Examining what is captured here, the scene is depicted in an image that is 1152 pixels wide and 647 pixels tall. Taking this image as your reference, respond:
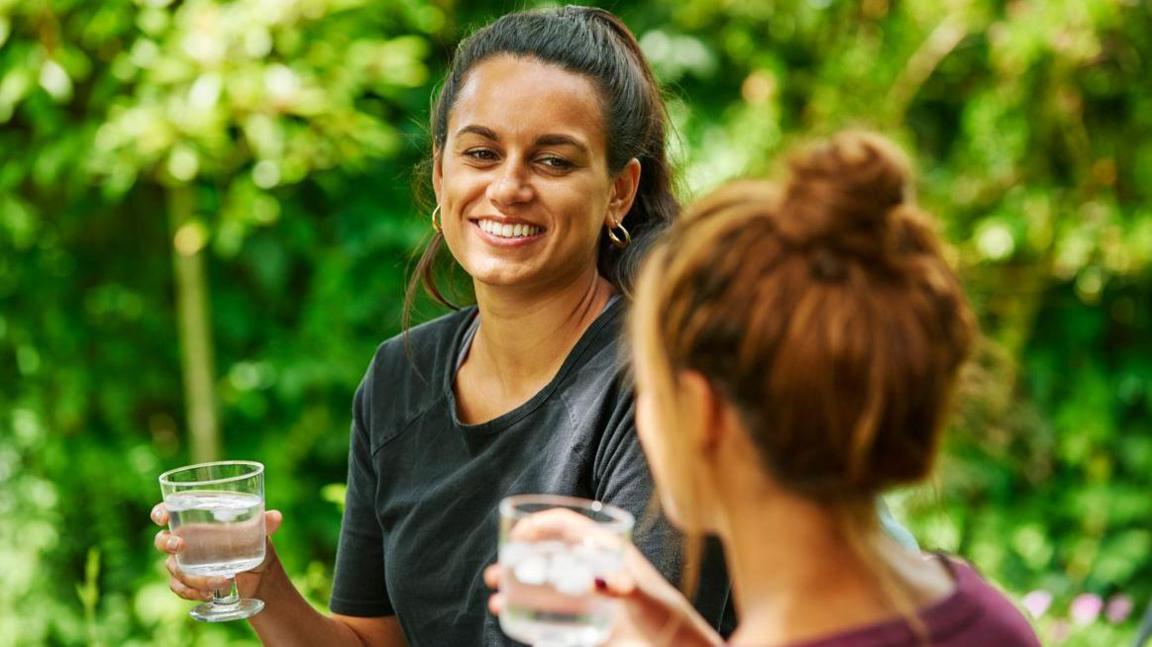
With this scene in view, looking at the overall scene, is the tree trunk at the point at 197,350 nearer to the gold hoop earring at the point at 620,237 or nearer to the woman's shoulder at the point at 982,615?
the gold hoop earring at the point at 620,237

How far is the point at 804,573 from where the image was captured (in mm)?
1464

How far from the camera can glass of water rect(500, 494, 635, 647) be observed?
1.52 metres

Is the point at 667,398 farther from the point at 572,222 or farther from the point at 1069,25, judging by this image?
the point at 1069,25

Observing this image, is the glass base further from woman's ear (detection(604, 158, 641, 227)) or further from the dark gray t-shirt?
woman's ear (detection(604, 158, 641, 227))

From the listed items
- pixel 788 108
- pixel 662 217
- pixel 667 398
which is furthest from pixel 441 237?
pixel 788 108

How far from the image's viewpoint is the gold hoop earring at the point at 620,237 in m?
2.54

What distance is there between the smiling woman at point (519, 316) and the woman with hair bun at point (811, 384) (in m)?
0.75

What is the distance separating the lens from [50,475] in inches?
181

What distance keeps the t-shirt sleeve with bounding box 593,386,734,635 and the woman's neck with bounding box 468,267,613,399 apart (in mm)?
215

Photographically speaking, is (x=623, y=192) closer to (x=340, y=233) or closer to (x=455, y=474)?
(x=455, y=474)

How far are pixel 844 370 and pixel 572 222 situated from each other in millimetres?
1070

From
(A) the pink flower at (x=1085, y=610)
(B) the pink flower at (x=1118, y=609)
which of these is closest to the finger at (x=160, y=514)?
(A) the pink flower at (x=1085, y=610)

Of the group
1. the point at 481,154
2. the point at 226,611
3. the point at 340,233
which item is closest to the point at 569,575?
the point at 226,611

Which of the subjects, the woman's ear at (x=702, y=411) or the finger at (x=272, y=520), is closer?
the woman's ear at (x=702, y=411)
